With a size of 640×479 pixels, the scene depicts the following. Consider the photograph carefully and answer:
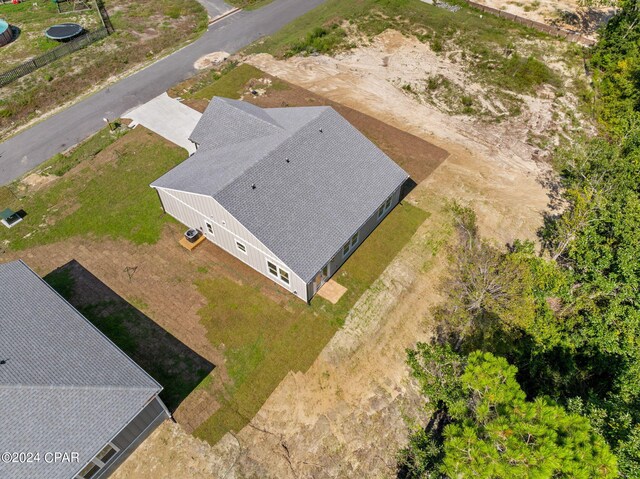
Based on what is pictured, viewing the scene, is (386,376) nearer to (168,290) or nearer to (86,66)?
(168,290)

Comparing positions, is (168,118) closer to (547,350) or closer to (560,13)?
(547,350)

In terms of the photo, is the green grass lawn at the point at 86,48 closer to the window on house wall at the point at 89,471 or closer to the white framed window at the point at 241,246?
the white framed window at the point at 241,246

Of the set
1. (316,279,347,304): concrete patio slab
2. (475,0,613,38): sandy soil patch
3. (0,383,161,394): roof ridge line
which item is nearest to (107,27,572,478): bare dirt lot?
(316,279,347,304): concrete patio slab

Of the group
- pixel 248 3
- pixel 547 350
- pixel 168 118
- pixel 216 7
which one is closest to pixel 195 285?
pixel 168 118

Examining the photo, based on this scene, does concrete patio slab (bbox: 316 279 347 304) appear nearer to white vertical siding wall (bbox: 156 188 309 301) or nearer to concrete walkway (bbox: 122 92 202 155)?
white vertical siding wall (bbox: 156 188 309 301)

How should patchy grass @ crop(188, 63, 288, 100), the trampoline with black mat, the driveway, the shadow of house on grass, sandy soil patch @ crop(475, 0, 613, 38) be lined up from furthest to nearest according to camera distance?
1. the driveway
2. sandy soil patch @ crop(475, 0, 613, 38)
3. the trampoline with black mat
4. patchy grass @ crop(188, 63, 288, 100)
5. the shadow of house on grass

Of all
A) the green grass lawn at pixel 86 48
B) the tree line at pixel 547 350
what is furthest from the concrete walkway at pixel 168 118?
the tree line at pixel 547 350
